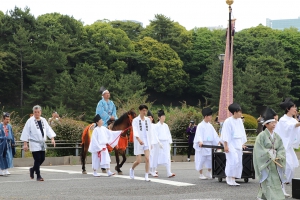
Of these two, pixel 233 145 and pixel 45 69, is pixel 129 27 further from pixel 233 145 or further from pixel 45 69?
pixel 233 145

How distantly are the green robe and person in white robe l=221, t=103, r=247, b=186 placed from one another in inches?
122

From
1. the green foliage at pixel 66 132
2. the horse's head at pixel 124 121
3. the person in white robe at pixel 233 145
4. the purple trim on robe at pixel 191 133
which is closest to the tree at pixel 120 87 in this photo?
the purple trim on robe at pixel 191 133

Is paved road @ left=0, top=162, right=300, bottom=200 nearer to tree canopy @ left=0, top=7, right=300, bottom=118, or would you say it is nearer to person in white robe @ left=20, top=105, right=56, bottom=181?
person in white robe @ left=20, top=105, right=56, bottom=181

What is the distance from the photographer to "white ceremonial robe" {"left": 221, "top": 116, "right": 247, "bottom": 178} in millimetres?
14594

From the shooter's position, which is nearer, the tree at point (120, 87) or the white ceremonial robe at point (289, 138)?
the white ceremonial robe at point (289, 138)

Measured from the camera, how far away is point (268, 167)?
11312 millimetres

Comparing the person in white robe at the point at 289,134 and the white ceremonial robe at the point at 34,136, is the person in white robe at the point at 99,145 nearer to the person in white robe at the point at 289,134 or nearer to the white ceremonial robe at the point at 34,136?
the white ceremonial robe at the point at 34,136

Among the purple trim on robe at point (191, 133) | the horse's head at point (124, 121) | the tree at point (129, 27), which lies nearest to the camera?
the horse's head at point (124, 121)

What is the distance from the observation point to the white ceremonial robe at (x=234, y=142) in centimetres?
1459

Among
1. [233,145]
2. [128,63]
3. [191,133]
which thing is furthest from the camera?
[128,63]

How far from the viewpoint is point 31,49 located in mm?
68812

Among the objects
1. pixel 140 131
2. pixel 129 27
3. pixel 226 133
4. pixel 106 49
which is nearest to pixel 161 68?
pixel 106 49

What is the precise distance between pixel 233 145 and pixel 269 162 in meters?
3.62

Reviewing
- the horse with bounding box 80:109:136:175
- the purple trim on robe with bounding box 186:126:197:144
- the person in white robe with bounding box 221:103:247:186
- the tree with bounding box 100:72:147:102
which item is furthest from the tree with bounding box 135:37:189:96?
the person in white robe with bounding box 221:103:247:186
